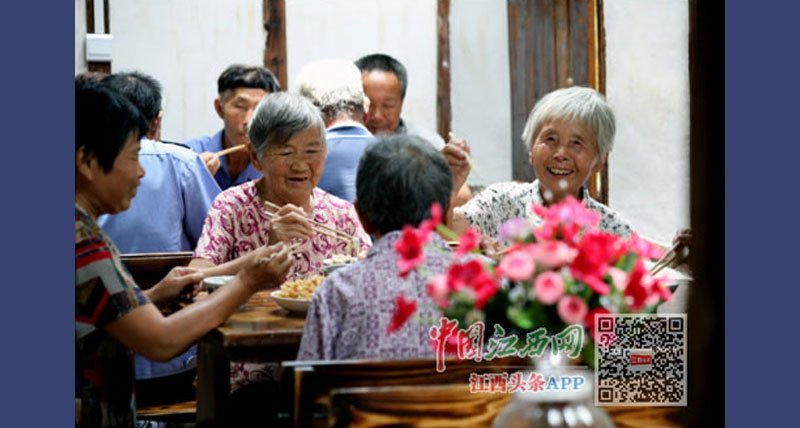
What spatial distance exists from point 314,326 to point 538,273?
0.63 metres

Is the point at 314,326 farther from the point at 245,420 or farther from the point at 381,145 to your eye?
the point at 245,420

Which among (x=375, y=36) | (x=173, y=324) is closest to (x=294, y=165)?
(x=173, y=324)

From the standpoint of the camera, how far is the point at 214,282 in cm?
250

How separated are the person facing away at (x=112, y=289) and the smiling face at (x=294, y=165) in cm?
63

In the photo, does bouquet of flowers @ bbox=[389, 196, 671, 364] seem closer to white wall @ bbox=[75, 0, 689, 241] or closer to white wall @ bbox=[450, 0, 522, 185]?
white wall @ bbox=[75, 0, 689, 241]

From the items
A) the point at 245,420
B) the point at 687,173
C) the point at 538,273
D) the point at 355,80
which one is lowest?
the point at 245,420

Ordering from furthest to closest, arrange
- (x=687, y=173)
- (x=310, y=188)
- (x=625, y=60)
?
(x=625, y=60), (x=310, y=188), (x=687, y=173)

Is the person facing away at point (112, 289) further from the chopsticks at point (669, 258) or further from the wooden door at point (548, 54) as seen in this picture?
the wooden door at point (548, 54)

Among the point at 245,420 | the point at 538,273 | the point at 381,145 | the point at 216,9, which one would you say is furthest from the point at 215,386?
the point at 216,9

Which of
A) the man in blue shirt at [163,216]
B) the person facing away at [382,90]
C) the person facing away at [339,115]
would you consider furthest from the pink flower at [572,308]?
the person facing away at [382,90]

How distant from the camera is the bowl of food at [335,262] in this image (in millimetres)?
2568

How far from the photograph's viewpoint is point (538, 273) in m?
1.41

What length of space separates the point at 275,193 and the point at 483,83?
360 cm

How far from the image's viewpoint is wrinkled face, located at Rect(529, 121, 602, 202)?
2.93m
